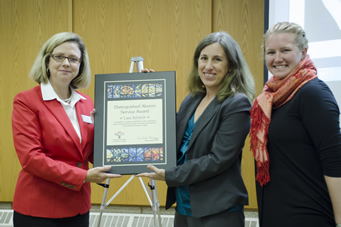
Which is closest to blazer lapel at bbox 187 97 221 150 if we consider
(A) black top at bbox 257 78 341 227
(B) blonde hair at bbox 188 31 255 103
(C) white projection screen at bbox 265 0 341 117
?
(B) blonde hair at bbox 188 31 255 103

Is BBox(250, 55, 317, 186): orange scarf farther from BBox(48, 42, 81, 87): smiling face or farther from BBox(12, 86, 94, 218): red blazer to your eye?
BBox(48, 42, 81, 87): smiling face

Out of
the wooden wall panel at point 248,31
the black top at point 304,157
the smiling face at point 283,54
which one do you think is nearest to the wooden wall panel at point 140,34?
the wooden wall panel at point 248,31

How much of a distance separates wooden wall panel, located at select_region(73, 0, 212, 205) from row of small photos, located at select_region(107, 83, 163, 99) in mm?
2058

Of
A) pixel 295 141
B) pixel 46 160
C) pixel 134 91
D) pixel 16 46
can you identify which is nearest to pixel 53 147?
pixel 46 160

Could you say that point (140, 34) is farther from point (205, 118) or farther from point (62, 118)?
point (205, 118)

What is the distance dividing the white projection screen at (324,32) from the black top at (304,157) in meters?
0.89

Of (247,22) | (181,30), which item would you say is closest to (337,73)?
(247,22)

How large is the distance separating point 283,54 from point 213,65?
39cm

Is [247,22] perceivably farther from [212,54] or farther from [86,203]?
[86,203]

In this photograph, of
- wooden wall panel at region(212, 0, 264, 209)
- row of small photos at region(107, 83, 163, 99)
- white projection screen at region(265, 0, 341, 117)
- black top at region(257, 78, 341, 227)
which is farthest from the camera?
wooden wall panel at region(212, 0, 264, 209)

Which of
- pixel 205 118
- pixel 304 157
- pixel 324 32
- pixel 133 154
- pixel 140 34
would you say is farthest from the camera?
pixel 140 34

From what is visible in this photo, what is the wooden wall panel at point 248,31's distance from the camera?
3.80 m

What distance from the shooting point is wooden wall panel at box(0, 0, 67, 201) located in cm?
416

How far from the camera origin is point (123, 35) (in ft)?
13.2
